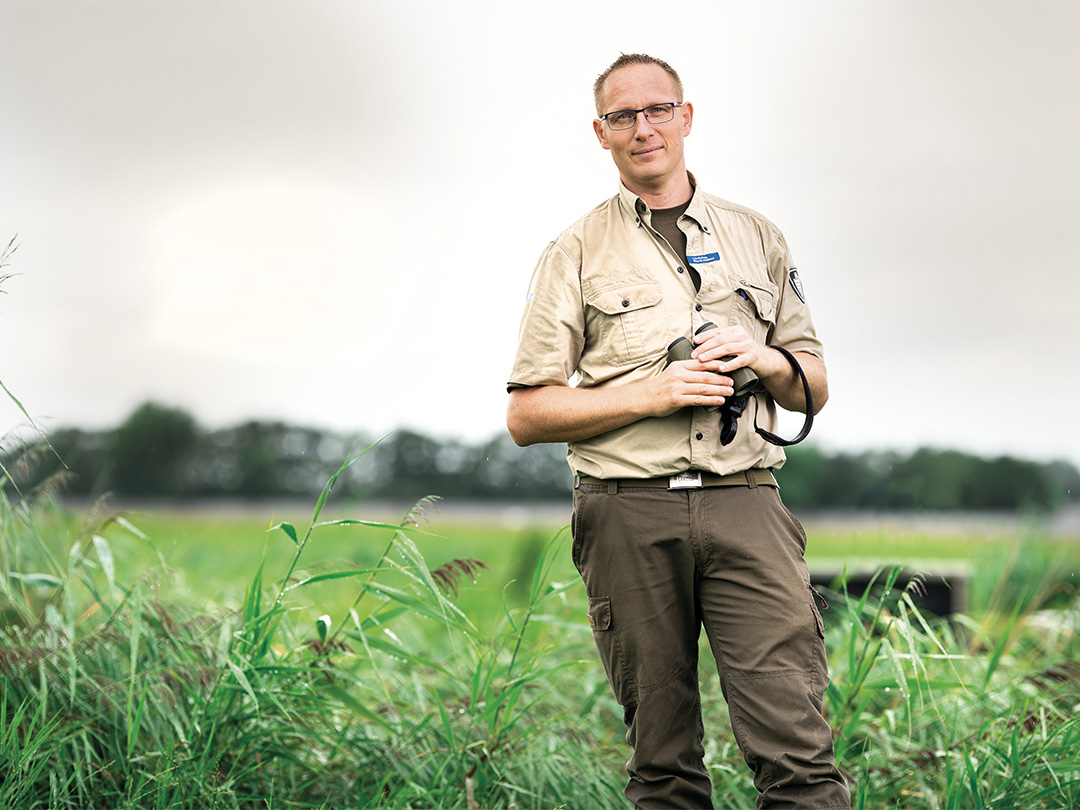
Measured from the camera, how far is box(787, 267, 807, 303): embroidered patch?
2.25 metres

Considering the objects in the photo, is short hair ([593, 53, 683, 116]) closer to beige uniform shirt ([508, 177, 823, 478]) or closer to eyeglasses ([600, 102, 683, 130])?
eyeglasses ([600, 102, 683, 130])

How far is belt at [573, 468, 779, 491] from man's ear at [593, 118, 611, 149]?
83 centimetres

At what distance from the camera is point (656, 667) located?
6.74 ft

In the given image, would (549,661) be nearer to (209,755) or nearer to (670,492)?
(209,755)

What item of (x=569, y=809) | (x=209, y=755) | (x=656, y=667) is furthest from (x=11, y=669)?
(x=656, y=667)

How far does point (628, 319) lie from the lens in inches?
83.4

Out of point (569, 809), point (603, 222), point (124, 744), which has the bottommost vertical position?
point (569, 809)

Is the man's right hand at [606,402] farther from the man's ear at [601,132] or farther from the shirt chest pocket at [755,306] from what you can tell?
the man's ear at [601,132]

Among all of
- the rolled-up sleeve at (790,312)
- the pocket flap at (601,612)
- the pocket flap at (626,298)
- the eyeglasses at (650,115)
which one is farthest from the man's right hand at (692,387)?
the eyeglasses at (650,115)

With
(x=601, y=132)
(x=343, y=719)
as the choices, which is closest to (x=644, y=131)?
(x=601, y=132)

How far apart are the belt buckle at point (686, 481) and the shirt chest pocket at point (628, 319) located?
0.29 m

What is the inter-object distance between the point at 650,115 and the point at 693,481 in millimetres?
880

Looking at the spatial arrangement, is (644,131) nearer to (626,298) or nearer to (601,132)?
(601,132)

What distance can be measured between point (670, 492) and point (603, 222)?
71 cm
